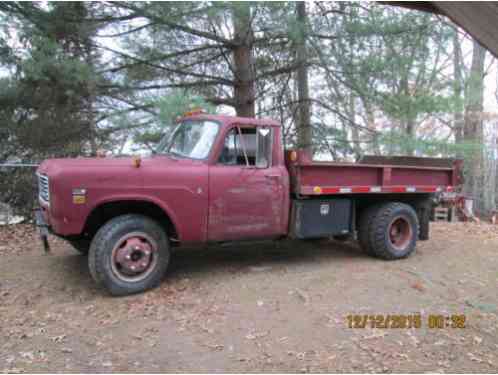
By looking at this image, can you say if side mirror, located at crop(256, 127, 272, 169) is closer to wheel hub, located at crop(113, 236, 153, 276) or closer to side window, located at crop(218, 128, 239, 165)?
side window, located at crop(218, 128, 239, 165)

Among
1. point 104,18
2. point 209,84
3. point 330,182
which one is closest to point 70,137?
point 104,18

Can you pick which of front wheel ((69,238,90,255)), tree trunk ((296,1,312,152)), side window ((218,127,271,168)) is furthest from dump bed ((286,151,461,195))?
tree trunk ((296,1,312,152))

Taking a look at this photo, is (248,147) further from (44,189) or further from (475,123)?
(475,123)

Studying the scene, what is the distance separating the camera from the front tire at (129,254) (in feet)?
12.9

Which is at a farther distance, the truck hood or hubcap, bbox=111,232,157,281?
hubcap, bbox=111,232,157,281

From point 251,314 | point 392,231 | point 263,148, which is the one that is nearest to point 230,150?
point 263,148

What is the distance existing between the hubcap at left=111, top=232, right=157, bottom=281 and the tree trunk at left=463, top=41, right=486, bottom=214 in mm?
7193

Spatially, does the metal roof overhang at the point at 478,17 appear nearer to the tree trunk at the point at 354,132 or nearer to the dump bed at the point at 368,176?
the dump bed at the point at 368,176

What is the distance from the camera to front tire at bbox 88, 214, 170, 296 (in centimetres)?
392

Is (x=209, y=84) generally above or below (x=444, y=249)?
above

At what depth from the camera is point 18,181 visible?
834 centimetres

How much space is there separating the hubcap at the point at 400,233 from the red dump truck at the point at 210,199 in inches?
0.6

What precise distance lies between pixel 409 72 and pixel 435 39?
0.83 m

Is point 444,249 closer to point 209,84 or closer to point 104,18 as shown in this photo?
point 209,84
